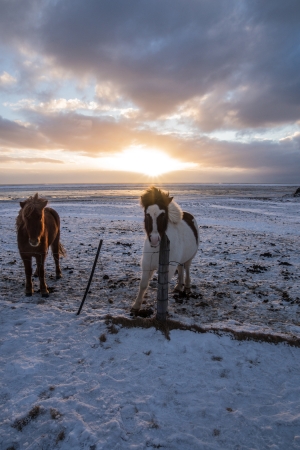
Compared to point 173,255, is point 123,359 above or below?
below

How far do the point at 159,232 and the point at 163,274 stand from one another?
32.2 inches

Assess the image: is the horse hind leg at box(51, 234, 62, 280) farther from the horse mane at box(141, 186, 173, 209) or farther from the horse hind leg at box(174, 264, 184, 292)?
the horse mane at box(141, 186, 173, 209)

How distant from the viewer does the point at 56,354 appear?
12.4ft

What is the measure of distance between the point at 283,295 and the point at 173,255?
3257 millimetres

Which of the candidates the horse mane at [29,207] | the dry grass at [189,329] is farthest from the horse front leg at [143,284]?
the horse mane at [29,207]

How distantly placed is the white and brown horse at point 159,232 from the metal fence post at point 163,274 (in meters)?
0.15

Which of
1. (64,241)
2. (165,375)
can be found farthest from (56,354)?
(64,241)

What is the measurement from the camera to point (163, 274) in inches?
182

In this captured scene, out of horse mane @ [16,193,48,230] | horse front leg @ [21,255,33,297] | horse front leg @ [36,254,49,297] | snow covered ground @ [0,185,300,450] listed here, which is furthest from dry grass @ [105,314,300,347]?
horse mane @ [16,193,48,230]

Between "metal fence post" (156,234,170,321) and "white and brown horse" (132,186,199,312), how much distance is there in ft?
0.49

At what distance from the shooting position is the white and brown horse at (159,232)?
178 inches

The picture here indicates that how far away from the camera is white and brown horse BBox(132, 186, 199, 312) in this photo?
14.8 feet

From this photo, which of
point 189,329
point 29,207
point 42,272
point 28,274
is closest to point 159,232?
point 189,329

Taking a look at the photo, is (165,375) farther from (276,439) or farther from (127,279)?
(127,279)
